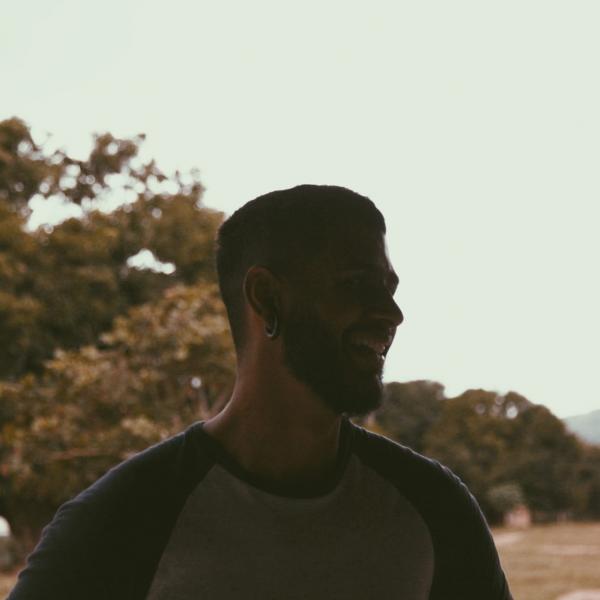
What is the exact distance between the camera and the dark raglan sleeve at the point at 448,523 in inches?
25.7

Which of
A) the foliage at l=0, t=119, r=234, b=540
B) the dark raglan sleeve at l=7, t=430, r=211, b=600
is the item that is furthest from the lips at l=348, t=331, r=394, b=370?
the foliage at l=0, t=119, r=234, b=540

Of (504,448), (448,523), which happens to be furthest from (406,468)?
(504,448)

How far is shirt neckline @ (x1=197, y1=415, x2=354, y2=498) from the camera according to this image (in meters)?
0.63

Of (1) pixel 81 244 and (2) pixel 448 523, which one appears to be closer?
(2) pixel 448 523

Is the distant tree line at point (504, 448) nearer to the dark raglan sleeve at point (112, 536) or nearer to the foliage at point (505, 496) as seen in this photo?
the foliage at point (505, 496)

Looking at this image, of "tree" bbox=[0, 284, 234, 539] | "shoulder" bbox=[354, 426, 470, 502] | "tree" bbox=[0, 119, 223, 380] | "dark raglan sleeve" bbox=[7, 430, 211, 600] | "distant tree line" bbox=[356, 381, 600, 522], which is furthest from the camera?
"tree" bbox=[0, 119, 223, 380]

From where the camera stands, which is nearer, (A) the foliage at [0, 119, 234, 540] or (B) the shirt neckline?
(B) the shirt neckline

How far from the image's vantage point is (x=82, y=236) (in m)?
5.16

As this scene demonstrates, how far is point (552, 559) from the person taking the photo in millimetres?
5789

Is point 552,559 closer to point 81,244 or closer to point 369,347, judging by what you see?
point 81,244

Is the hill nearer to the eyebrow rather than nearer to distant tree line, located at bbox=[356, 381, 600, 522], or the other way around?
distant tree line, located at bbox=[356, 381, 600, 522]

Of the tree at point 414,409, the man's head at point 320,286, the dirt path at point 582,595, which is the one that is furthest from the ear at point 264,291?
the dirt path at point 582,595

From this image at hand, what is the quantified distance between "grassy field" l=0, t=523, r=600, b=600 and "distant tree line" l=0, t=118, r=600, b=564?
324mm

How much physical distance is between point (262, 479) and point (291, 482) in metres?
0.02
